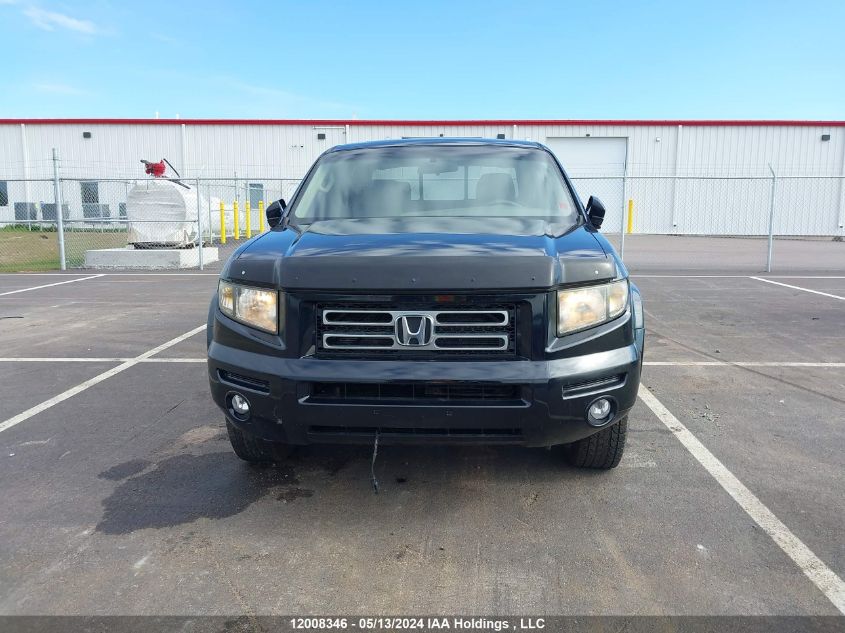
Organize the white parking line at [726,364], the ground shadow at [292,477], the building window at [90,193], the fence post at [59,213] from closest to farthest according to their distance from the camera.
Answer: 1. the ground shadow at [292,477]
2. the white parking line at [726,364]
3. the fence post at [59,213]
4. the building window at [90,193]

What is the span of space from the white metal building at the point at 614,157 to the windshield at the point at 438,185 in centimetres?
2515

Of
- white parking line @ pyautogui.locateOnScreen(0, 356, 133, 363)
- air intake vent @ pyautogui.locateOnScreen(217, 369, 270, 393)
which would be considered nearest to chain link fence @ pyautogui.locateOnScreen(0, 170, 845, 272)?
white parking line @ pyautogui.locateOnScreen(0, 356, 133, 363)

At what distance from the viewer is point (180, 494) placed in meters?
3.52

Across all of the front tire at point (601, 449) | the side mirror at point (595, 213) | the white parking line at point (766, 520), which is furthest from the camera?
the side mirror at point (595, 213)

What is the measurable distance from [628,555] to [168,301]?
29.3 ft

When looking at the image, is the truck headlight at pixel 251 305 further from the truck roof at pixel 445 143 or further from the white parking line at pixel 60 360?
the white parking line at pixel 60 360

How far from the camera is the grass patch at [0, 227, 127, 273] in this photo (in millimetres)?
16375

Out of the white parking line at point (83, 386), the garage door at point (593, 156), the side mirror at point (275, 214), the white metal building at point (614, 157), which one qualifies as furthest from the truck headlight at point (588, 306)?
the garage door at point (593, 156)

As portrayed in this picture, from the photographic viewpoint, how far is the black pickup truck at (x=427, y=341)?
2941mm

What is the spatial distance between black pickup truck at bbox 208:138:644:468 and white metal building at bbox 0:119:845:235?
26523 millimetres

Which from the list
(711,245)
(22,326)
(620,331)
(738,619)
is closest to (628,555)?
(738,619)

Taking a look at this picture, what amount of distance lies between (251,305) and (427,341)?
850 mm

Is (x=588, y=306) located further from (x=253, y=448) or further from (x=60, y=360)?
(x=60, y=360)

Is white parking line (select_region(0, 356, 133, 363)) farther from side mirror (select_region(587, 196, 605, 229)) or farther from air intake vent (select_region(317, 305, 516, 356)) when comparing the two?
side mirror (select_region(587, 196, 605, 229))
